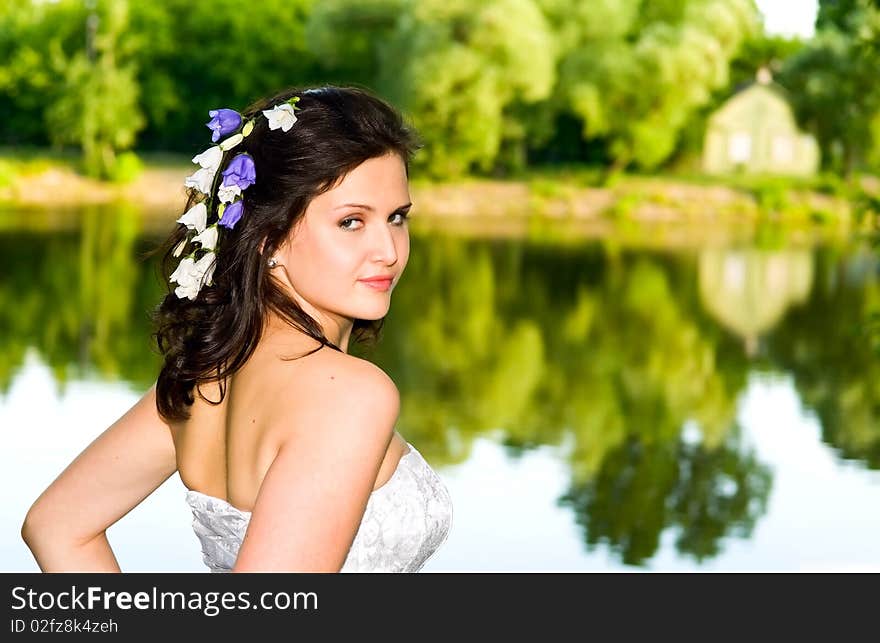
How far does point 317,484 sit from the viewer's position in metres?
1.31

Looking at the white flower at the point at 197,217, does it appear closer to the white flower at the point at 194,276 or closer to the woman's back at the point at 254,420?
the white flower at the point at 194,276

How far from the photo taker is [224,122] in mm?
1675

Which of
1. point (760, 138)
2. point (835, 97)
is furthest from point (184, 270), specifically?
point (760, 138)

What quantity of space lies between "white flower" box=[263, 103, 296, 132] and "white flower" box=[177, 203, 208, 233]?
183mm

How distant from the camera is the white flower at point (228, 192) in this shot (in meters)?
1.58

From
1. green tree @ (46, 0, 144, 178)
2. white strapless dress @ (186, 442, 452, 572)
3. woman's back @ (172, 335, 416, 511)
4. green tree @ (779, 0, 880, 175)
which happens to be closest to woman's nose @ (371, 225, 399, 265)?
woman's back @ (172, 335, 416, 511)

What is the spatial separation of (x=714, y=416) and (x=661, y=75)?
2429 centimetres

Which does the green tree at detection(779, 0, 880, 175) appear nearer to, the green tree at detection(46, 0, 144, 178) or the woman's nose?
the green tree at detection(46, 0, 144, 178)

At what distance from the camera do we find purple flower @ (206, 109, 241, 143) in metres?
1.67

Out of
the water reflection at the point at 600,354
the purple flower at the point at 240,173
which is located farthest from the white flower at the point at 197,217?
the water reflection at the point at 600,354

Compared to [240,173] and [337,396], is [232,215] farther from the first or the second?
[337,396]

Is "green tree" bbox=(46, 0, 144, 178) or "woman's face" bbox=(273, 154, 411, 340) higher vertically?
"woman's face" bbox=(273, 154, 411, 340)

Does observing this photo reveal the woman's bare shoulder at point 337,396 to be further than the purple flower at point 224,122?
No

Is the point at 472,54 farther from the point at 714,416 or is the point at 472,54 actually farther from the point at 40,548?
the point at 40,548
